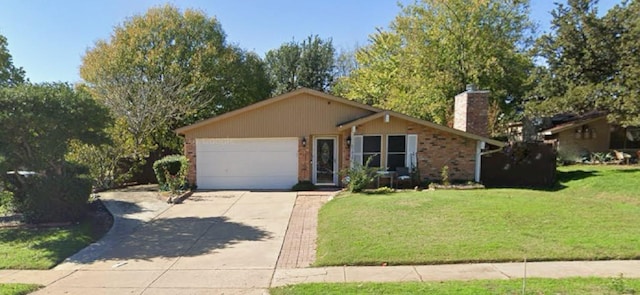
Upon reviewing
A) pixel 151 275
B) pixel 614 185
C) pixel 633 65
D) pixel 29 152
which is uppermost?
pixel 633 65

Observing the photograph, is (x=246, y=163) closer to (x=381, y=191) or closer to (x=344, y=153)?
(x=344, y=153)

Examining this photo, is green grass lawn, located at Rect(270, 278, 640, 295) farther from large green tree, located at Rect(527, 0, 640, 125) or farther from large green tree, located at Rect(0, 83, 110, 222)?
large green tree, located at Rect(527, 0, 640, 125)

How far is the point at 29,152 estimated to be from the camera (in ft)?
28.8

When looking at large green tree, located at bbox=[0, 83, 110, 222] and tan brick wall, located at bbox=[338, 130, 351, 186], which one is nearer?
large green tree, located at bbox=[0, 83, 110, 222]

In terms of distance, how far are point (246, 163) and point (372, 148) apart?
5193 millimetres

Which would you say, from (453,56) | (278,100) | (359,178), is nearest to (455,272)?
(359,178)

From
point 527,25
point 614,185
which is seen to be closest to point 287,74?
point 527,25

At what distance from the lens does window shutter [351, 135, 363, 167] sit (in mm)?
13289

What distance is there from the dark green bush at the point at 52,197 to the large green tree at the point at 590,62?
20567 millimetres

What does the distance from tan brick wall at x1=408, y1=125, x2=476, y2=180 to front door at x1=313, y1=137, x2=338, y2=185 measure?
3226 millimetres

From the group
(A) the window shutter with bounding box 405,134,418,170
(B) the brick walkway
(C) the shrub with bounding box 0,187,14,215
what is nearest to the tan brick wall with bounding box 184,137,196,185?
(B) the brick walkway

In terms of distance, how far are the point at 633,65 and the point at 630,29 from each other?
231 centimetres

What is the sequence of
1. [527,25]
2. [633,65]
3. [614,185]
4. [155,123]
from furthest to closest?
[527,25], [155,123], [633,65], [614,185]

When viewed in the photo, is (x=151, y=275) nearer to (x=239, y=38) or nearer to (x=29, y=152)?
(x=29, y=152)
